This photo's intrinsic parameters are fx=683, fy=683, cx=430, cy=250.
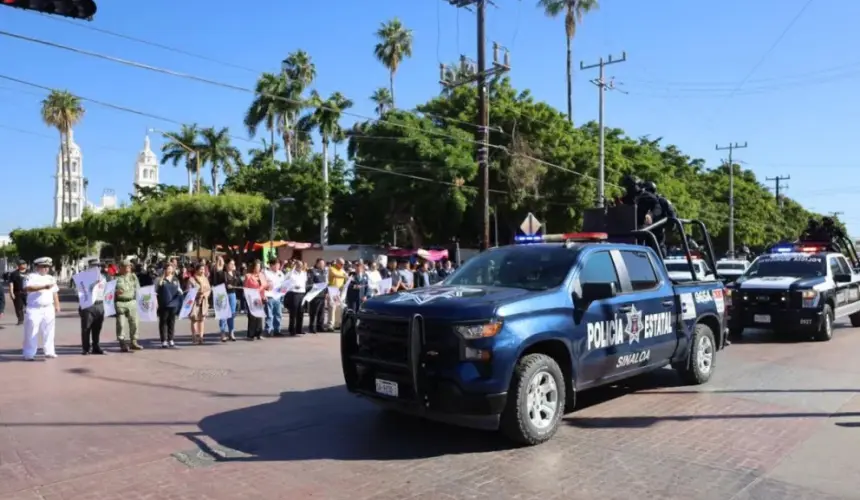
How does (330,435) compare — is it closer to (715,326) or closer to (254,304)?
(715,326)

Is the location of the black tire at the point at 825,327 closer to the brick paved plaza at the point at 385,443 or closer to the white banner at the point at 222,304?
the brick paved plaza at the point at 385,443

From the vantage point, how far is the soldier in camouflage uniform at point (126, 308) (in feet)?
40.1

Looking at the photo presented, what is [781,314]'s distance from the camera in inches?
516

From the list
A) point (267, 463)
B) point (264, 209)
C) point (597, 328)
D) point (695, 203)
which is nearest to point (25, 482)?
point (267, 463)

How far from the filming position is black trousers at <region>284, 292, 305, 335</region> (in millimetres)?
15180

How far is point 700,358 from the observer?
867 cm

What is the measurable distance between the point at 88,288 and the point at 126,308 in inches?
28.3

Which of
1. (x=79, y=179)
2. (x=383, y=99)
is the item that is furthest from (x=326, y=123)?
(x=79, y=179)

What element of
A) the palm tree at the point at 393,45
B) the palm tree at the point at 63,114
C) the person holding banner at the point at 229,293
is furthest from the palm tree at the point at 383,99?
the person holding banner at the point at 229,293

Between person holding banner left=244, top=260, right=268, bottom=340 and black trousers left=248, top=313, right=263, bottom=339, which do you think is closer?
person holding banner left=244, top=260, right=268, bottom=340

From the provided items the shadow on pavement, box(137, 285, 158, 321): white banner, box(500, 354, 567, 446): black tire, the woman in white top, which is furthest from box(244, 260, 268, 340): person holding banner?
box(500, 354, 567, 446): black tire

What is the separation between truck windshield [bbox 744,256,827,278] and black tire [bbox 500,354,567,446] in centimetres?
1039

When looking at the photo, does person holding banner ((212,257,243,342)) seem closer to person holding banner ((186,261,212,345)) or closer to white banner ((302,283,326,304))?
person holding banner ((186,261,212,345))

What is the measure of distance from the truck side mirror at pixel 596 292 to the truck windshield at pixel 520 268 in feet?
0.88
